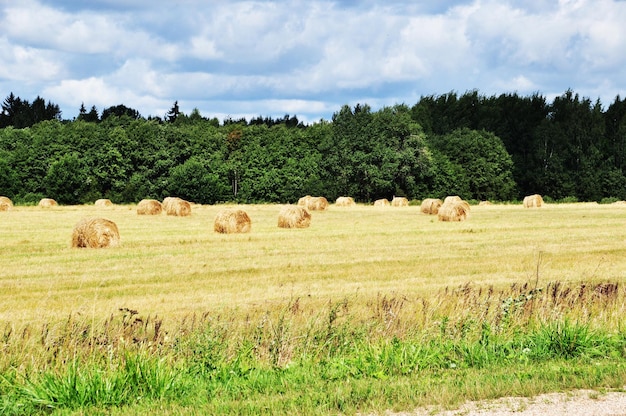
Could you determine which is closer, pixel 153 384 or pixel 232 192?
pixel 153 384

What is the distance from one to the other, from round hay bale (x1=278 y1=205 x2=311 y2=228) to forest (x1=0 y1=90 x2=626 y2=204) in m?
42.7

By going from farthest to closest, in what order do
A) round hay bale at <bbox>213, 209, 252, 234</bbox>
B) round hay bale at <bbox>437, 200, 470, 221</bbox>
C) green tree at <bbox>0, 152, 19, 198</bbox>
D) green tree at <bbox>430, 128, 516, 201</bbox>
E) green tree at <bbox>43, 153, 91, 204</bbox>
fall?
green tree at <bbox>430, 128, 516, 201</bbox> → green tree at <bbox>0, 152, 19, 198</bbox> → green tree at <bbox>43, 153, 91, 204</bbox> → round hay bale at <bbox>437, 200, 470, 221</bbox> → round hay bale at <bbox>213, 209, 252, 234</bbox>

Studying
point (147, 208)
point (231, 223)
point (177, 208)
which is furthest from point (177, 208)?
point (231, 223)

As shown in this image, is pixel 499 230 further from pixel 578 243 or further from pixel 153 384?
pixel 153 384

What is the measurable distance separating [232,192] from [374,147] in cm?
1796


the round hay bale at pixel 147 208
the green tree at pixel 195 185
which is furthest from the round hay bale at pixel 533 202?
the green tree at pixel 195 185

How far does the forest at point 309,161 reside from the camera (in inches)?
2987

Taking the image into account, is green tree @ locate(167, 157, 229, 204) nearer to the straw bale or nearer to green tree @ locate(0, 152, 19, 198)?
green tree @ locate(0, 152, 19, 198)

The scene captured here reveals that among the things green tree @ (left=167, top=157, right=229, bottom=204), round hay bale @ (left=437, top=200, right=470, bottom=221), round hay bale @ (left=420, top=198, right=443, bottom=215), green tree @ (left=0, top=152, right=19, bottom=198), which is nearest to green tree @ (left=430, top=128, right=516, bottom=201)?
green tree @ (left=167, top=157, right=229, bottom=204)

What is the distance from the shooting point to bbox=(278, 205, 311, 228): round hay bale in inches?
1310

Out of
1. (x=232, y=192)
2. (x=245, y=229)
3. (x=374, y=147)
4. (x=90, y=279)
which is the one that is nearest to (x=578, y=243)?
(x=245, y=229)

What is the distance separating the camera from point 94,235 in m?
24.7

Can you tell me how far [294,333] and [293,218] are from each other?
22.8 m

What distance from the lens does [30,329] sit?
34.3ft
